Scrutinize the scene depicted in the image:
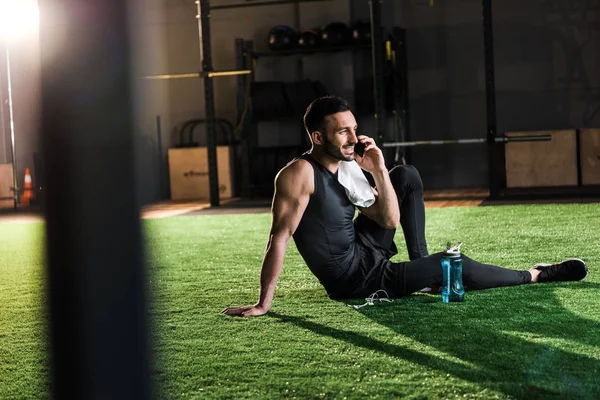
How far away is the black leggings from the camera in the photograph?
3617 millimetres

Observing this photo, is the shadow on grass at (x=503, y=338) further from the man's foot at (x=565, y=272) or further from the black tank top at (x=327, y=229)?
the black tank top at (x=327, y=229)

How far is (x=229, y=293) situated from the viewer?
165 inches

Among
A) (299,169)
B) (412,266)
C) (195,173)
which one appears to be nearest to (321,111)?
(299,169)

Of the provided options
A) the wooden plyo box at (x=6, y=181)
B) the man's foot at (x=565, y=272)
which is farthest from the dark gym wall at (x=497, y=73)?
the man's foot at (x=565, y=272)

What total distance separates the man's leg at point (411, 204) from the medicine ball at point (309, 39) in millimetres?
7133

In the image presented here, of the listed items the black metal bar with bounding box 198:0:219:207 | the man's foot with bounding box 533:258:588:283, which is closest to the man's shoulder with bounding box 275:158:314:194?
the man's foot with bounding box 533:258:588:283

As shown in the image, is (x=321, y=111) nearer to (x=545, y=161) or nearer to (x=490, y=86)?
(x=490, y=86)

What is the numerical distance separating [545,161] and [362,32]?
8.70 ft

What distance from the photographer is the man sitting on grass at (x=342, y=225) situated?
3441 mm

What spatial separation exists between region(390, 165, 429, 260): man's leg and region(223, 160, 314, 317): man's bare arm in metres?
0.55

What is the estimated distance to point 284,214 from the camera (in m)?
3.44

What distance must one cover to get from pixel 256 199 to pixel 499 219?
14.6 feet

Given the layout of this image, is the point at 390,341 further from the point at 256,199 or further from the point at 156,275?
the point at 256,199

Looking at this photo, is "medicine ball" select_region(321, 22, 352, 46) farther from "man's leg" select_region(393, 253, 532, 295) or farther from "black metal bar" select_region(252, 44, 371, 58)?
"man's leg" select_region(393, 253, 532, 295)
